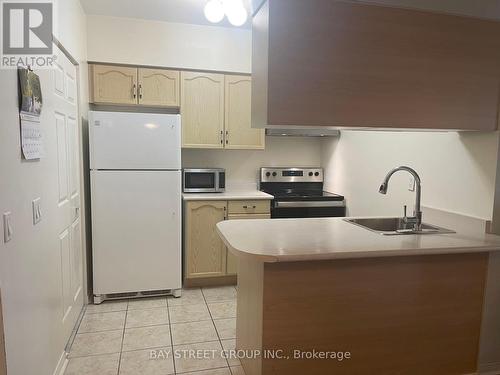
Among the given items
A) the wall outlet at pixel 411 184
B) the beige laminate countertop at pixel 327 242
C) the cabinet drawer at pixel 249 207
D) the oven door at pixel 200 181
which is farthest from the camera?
the oven door at pixel 200 181

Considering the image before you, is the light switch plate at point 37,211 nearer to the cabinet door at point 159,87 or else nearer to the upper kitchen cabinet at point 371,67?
the upper kitchen cabinet at point 371,67

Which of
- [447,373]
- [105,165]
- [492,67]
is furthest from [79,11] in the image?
[447,373]

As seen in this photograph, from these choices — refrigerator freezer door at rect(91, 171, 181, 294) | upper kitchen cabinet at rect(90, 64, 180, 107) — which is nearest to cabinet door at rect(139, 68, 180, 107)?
upper kitchen cabinet at rect(90, 64, 180, 107)

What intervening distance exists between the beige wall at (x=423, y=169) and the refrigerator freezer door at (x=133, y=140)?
178 centimetres

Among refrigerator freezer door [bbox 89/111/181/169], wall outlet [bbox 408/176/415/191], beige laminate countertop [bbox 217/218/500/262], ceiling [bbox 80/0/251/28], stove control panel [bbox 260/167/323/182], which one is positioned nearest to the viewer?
beige laminate countertop [bbox 217/218/500/262]

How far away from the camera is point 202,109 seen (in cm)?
361

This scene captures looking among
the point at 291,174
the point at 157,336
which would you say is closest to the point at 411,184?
the point at 291,174

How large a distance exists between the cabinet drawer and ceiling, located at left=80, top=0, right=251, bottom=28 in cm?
173

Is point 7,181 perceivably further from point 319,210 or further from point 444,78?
point 319,210

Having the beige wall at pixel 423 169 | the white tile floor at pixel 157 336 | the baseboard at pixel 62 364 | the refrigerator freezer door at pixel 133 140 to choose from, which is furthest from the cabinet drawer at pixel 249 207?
the baseboard at pixel 62 364

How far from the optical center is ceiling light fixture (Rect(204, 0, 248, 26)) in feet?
7.73

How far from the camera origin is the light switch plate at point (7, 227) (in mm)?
1381

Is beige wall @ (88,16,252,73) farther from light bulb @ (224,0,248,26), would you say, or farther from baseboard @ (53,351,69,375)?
baseboard @ (53,351,69,375)

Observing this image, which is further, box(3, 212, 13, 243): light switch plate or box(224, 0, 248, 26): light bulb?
box(224, 0, 248, 26): light bulb
